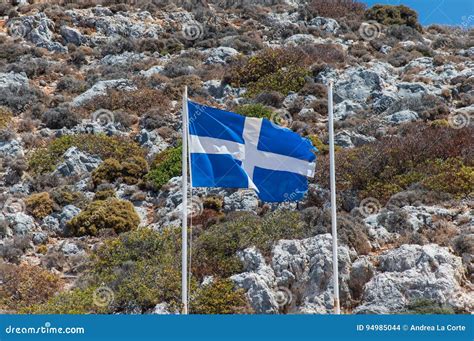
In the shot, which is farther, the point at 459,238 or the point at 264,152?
the point at 459,238

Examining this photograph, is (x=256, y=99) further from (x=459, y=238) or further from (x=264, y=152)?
(x=264, y=152)

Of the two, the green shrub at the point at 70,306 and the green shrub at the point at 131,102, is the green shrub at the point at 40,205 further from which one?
the green shrub at the point at 131,102

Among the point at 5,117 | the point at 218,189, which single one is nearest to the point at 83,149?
the point at 5,117

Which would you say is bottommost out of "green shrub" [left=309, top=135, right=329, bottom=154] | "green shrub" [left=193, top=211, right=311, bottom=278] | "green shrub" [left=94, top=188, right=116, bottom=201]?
"green shrub" [left=193, top=211, right=311, bottom=278]

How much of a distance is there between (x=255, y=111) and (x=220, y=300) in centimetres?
1240

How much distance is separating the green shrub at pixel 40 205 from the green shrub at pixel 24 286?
3414mm

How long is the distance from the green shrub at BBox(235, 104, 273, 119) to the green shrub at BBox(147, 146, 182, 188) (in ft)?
11.8

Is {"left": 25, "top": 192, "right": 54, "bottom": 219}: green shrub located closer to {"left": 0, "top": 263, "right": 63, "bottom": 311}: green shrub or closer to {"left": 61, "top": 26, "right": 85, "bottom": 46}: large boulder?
{"left": 0, "top": 263, "right": 63, "bottom": 311}: green shrub

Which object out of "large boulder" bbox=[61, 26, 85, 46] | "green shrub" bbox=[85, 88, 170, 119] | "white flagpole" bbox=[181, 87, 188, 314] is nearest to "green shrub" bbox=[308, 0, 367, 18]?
"large boulder" bbox=[61, 26, 85, 46]

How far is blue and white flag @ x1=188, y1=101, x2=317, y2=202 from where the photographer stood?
9.28m

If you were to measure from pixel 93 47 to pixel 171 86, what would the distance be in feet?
29.2

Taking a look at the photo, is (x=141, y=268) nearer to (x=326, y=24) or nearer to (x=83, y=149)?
(x=83, y=149)

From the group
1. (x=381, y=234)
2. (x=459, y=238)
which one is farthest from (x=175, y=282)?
(x=459, y=238)

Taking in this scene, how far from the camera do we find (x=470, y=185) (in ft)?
50.9
